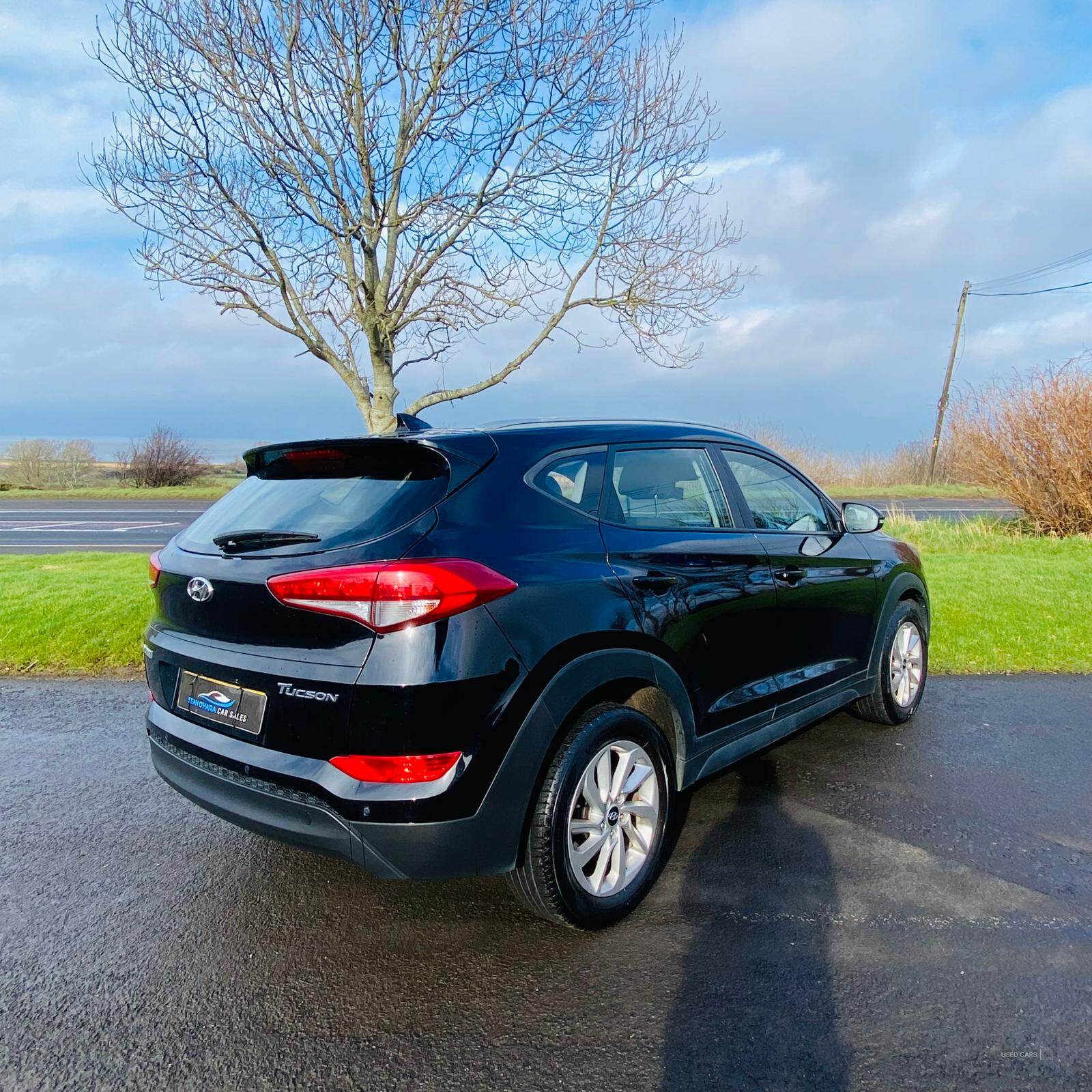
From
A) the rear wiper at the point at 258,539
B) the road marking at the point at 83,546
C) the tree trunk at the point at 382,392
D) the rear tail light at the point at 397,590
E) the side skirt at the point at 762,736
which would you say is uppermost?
the tree trunk at the point at 382,392

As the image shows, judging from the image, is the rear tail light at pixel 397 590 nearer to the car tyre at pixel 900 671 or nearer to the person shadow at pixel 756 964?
the person shadow at pixel 756 964

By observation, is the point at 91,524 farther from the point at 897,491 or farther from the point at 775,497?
the point at 897,491

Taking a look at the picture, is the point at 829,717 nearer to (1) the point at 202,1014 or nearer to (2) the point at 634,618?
(2) the point at 634,618

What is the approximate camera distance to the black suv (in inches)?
Answer: 92.5

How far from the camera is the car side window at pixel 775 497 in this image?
12.5 feet

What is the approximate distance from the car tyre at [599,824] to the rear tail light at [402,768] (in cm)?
39

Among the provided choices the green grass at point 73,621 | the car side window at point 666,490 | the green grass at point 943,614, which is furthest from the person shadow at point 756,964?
the green grass at point 73,621

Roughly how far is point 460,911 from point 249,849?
3.39ft

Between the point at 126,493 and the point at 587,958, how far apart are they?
31476 millimetres

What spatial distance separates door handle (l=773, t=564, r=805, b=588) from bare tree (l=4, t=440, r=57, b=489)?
37466mm

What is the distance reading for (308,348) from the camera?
826cm

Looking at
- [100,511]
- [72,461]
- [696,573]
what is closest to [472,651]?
[696,573]

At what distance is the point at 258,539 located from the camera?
271 cm

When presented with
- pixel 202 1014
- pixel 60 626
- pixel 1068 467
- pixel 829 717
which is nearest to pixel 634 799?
pixel 202 1014
